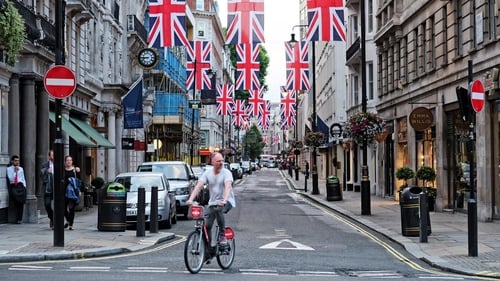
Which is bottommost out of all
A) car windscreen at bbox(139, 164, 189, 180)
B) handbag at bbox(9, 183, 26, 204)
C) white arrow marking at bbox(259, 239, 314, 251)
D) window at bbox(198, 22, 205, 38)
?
white arrow marking at bbox(259, 239, 314, 251)

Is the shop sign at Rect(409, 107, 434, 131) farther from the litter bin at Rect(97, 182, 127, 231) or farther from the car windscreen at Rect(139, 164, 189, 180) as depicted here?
the litter bin at Rect(97, 182, 127, 231)

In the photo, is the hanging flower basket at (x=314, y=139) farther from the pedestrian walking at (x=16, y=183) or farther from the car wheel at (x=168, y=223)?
the pedestrian walking at (x=16, y=183)

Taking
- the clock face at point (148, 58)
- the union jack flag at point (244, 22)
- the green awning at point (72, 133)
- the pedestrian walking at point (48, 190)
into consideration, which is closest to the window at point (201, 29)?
the clock face at point (148, 58)

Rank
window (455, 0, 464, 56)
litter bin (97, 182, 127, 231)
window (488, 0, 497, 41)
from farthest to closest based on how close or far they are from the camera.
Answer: window (455, 0, 464, 56) → window (488, 0, 497, 41) → litter bin (97, 182, 127, 231)

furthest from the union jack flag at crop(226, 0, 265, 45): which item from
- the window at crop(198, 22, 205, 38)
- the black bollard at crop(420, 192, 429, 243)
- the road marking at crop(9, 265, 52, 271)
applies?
the window at crop(198, 22, 205, 38)


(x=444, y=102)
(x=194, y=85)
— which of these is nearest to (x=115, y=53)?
(x=194, y=85)

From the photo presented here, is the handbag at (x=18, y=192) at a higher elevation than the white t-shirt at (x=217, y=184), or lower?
lower

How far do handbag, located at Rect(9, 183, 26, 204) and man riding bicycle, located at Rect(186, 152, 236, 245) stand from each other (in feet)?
32.1

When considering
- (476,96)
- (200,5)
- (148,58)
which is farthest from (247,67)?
(200,5)

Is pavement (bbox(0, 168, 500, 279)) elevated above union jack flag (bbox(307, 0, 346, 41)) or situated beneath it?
situated beneath

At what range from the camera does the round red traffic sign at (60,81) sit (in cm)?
1411

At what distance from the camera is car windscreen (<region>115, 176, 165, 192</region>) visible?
2069 centimetres

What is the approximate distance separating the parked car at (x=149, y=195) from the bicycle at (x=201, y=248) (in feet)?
24.9

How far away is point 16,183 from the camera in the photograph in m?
19.9
